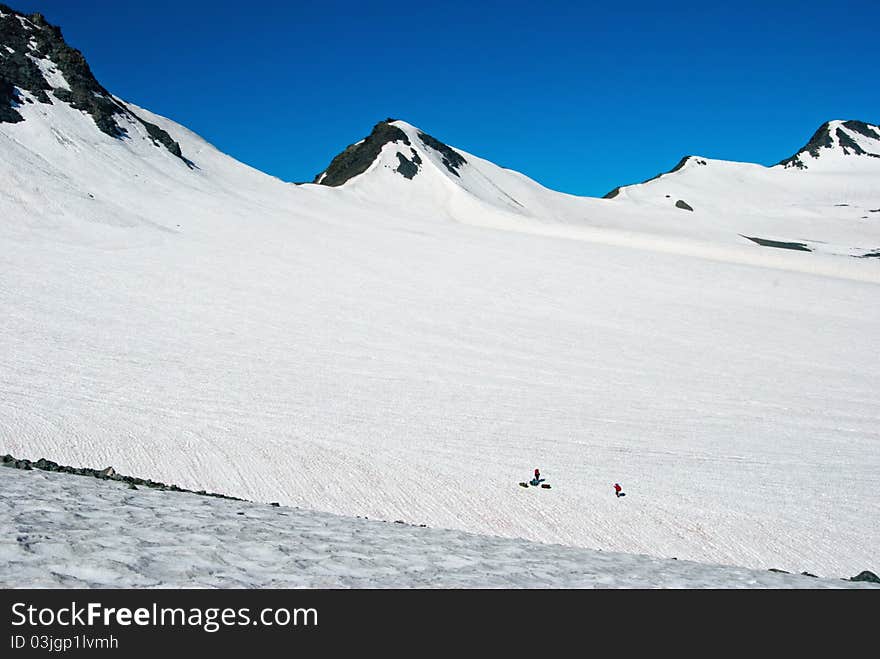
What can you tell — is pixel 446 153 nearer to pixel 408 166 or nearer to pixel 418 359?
pixel 408 166

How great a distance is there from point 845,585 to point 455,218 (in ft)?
142

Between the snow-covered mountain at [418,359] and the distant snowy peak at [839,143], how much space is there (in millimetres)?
83190

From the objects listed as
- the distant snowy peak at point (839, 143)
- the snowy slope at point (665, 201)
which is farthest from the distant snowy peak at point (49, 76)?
the distant snowy peak at point (839, 143)

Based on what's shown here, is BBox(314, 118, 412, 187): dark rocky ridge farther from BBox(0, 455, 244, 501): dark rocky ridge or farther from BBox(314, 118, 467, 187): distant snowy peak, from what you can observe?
BBox(0, 455, 244, 501): dark rocky ridge

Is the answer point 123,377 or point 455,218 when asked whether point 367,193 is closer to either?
point 455,218

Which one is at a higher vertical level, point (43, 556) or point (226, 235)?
point (226, 235)

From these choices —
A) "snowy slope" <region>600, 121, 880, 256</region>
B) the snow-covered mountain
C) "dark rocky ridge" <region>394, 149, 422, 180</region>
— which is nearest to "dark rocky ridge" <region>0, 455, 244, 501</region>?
the snow-covered mountain

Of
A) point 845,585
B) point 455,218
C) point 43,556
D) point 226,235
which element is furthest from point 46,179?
point 845,585

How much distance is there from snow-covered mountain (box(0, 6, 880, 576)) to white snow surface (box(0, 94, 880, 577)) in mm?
66

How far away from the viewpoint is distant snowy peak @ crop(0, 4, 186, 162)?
36.6 meters

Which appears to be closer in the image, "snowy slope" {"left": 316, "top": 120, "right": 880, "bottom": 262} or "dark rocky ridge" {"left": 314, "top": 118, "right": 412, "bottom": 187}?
"snowy slope" {"left": 316, "top": 120, "right": 880, "bottom": 262}

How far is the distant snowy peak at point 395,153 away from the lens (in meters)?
58.0

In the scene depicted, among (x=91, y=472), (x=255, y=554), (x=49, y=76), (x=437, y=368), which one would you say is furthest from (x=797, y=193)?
(x=255, y=554)
